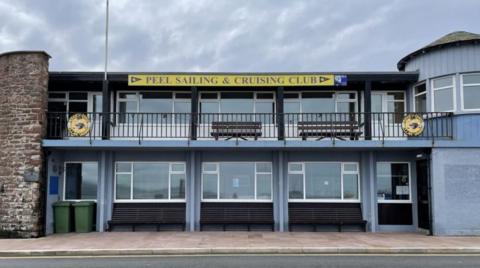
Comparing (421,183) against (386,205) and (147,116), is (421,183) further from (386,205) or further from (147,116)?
(147,116)

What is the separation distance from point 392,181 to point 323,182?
257 centimetres

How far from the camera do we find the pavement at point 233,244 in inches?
482

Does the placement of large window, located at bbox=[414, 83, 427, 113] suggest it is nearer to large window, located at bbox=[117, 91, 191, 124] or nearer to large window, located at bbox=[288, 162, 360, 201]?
large window, located at bbox=[288, 162, 360, 201]

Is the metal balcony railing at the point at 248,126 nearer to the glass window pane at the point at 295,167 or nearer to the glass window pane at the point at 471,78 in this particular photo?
the glass window pane at the point at 295,167

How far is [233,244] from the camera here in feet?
43.2

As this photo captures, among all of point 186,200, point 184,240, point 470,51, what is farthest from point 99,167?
point 470,51

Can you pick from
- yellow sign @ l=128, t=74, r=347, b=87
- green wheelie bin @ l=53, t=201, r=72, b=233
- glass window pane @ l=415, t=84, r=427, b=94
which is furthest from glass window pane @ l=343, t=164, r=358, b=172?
green wheelie bin @ l=53, t=201, r=72, b=233

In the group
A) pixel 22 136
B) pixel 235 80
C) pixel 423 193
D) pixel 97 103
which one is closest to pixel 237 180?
pixel 235 80

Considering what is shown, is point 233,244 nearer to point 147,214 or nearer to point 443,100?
point 147,214

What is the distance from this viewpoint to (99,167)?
1734 centimetres

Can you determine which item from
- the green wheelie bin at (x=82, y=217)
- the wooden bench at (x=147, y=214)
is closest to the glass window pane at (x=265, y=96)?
the wooden bench at (x=147, y=214)

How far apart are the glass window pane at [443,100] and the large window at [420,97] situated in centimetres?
63

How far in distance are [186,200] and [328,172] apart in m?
5.46

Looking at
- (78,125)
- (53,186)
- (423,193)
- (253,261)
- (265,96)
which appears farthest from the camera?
(265,96)
